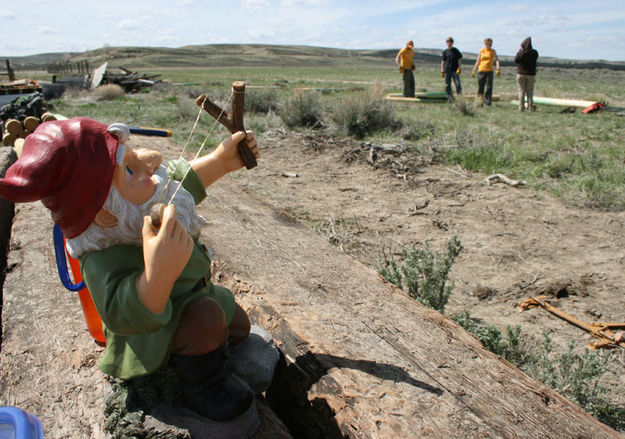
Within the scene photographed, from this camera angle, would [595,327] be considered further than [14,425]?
Yes

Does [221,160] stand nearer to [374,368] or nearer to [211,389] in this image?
[211,389]

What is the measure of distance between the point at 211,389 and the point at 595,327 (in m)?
2.34

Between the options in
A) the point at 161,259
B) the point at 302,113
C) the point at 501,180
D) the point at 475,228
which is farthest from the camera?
the point at 302,113

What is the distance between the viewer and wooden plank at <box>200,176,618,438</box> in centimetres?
137

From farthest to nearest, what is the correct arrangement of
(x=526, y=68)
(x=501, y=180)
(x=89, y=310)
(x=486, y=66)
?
(x=486, y=66) < (x=526, y=68) < (x=501, y=180) < (x=89, y=310)

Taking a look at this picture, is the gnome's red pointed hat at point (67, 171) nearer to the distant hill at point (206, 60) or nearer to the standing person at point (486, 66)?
the standing person at point (486, 66)

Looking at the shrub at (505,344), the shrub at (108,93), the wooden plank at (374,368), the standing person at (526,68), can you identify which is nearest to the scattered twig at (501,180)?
the shrub at (505,344)

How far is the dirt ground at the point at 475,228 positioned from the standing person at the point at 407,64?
6.43m

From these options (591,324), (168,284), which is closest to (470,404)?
(168,284)

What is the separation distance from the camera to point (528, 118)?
9.19 meters

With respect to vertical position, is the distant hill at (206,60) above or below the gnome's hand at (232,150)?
above

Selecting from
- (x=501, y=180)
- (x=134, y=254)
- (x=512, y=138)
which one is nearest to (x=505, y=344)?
(x=134, y=254)

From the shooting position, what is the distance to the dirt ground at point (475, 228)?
9.87ft

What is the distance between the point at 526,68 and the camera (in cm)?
1001
